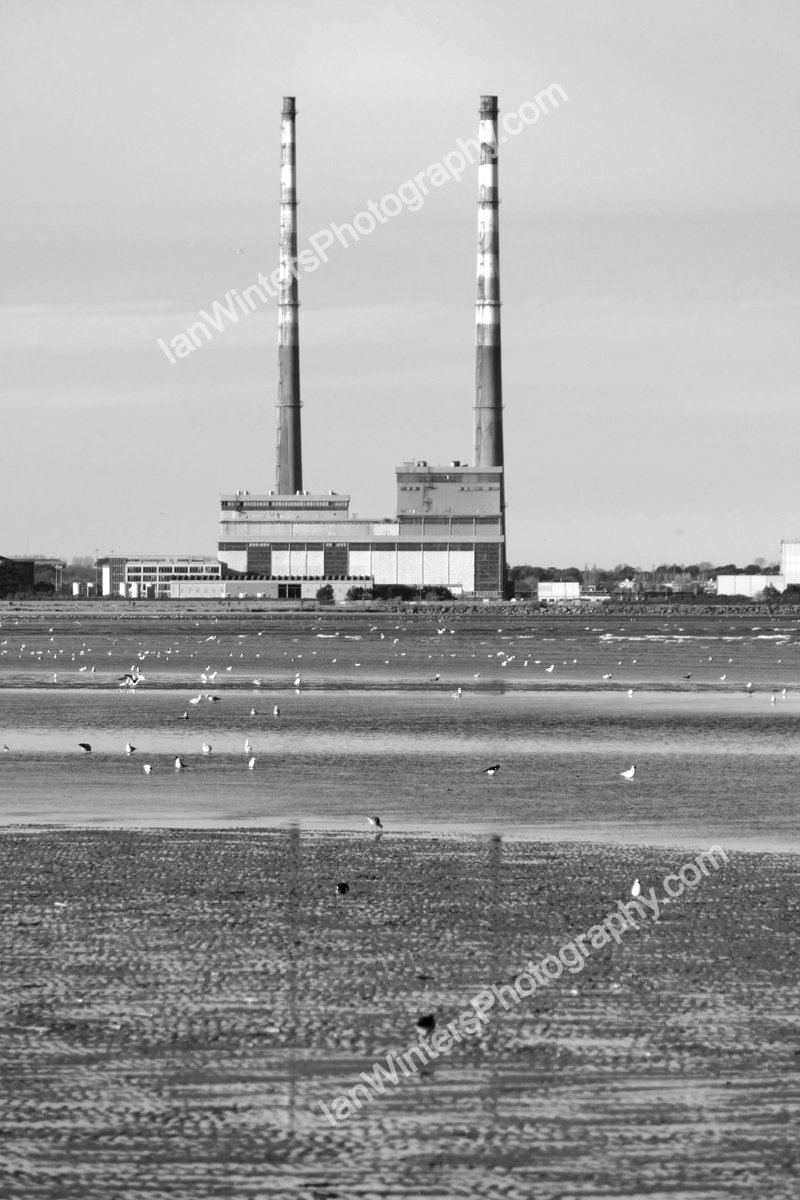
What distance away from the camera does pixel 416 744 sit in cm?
3878

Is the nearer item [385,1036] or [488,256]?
[385,1036]

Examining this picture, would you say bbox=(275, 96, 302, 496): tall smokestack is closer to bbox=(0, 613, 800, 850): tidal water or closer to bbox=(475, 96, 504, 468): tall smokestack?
bbox=(475, 96, 504, 468): tall smokestack

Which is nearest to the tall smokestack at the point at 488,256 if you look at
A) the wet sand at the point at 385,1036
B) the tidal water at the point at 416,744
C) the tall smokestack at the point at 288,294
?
the tall smokestack at the point at 288,294

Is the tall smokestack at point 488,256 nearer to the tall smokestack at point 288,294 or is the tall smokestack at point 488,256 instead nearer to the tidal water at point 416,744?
the tall smokestack at point 288,294

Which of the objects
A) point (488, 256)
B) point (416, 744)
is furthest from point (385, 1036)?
point (488, 256)

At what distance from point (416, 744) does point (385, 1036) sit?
25855 mm

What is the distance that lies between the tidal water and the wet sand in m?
5.59

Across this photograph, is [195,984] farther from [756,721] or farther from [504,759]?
[756,721]

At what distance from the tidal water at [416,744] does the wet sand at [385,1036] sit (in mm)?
5590

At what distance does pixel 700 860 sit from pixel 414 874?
3551 mm

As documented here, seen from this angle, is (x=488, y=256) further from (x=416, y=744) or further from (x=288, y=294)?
(x=416, y=744)

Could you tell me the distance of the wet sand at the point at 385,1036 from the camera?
1050cm

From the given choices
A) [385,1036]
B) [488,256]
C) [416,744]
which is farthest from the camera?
[488,256]

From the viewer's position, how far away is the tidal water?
26.2 meters
